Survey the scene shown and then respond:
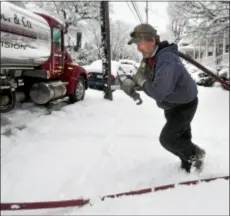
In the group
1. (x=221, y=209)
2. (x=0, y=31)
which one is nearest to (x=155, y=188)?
(x=221, y=209)

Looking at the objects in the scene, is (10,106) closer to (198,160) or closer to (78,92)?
(198,160)

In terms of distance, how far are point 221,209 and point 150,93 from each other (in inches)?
44.9

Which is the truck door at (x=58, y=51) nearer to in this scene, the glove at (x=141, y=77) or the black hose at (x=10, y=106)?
the black hose at (x=10, y=106)

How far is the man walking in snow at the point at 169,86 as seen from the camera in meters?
3.45

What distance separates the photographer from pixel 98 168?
3.95m

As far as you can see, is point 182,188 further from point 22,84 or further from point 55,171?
point 22,84

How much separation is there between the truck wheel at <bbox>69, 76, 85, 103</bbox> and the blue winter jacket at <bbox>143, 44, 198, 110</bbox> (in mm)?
5805

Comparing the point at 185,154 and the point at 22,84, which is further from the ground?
the point at 22,84

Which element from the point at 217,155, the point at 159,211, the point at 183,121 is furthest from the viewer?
the point at 217,155

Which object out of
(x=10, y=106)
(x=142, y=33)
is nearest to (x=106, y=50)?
(x=10, y=106)

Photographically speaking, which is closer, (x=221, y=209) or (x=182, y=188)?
(x=221, y=209)

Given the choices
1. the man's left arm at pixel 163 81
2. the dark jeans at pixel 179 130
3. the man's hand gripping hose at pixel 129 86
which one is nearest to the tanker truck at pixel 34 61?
the man's hand gripping hose at pixel 129 86

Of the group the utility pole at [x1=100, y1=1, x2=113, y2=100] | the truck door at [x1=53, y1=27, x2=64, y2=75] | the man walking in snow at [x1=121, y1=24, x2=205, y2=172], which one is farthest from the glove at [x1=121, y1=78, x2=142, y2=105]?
the utility pole at [x1=100, y1=1, x2=113, y2=100]

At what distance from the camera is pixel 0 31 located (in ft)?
17.3
